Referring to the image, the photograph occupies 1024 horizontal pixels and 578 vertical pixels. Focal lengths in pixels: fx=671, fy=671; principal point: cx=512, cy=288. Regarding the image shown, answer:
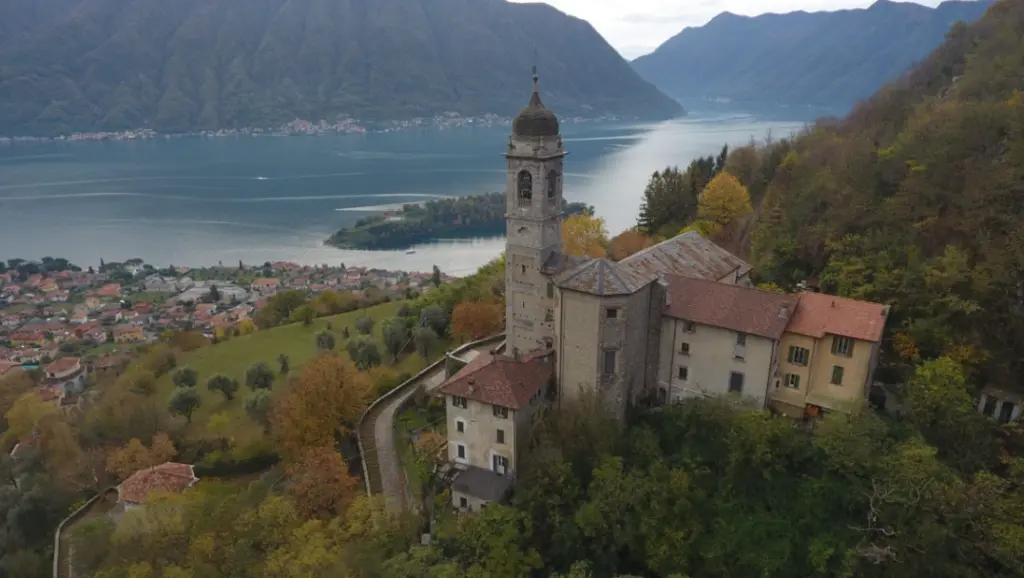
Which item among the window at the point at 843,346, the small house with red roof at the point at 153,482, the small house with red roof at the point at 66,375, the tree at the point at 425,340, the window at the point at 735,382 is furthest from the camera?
the small house with red roof at the point at 66,375

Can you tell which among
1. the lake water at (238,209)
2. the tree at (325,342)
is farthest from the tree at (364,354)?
the lake water at (238,209)

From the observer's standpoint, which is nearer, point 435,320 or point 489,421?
point 489,421

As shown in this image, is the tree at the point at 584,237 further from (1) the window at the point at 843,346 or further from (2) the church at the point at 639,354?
(1) the window at the point at 843,346

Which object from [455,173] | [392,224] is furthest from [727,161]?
[455,173]

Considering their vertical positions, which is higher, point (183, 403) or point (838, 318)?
point (838, 318)

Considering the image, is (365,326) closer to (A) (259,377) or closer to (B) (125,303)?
(A) (259,377)

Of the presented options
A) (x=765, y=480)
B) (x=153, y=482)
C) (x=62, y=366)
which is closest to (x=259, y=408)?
(x=153, y=482)

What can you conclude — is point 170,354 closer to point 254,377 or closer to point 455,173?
point 254,377

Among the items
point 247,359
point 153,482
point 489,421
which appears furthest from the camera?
point 247,359

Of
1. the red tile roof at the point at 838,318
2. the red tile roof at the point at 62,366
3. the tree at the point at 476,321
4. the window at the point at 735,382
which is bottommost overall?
the red tile roof at the point at 62,366
